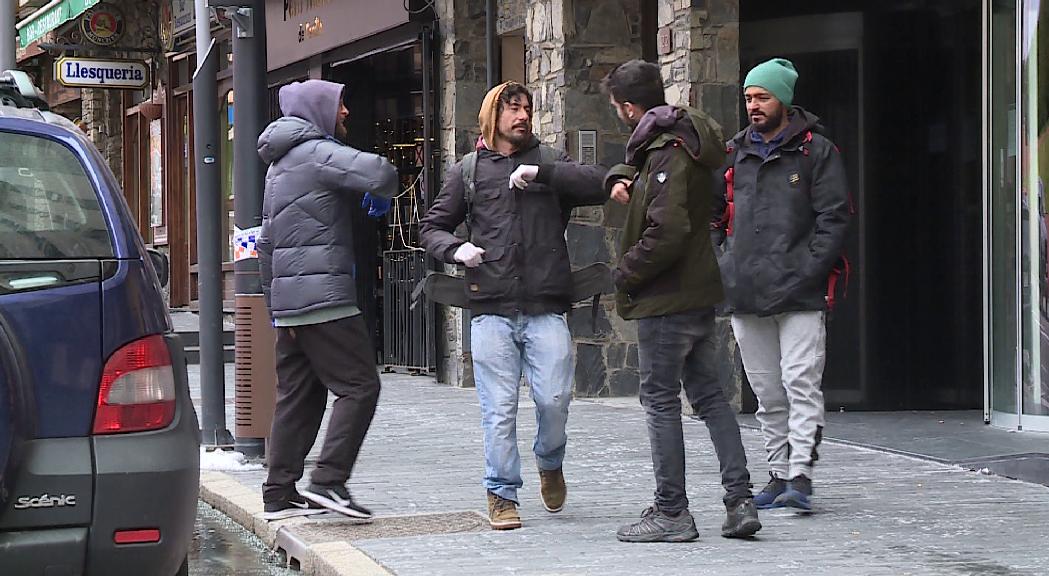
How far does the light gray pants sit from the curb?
76.5 inches

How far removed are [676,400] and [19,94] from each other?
2632mm

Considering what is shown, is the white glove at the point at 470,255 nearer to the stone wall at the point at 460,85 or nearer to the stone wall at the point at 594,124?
the stone wall at the point at 594,124

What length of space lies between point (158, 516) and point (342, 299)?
247 centimetres

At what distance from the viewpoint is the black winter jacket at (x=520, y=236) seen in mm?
6789

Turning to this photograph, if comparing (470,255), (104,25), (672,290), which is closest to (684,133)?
(672,290)

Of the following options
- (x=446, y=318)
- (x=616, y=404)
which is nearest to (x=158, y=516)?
(x=616, y=404)

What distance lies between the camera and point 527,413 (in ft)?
39.5

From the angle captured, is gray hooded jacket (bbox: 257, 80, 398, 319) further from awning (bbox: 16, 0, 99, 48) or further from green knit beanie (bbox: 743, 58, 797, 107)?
awning (bbox: 16, 0, 99, 48)

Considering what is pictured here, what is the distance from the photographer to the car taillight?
450 centimetres

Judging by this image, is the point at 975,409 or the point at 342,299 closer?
the point at 342,299

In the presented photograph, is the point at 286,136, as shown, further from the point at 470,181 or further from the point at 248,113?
the point at 248,113

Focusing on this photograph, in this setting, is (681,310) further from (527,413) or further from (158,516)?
(527,413)

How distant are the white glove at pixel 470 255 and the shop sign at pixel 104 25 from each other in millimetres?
18013

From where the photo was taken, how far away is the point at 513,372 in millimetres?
6895
